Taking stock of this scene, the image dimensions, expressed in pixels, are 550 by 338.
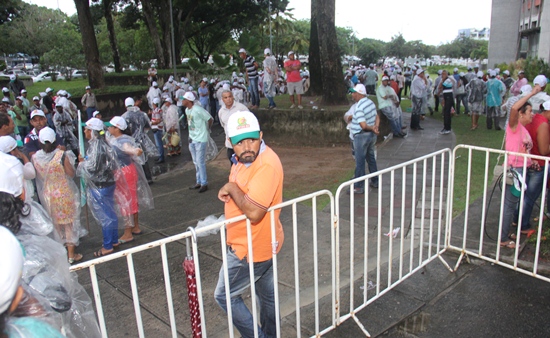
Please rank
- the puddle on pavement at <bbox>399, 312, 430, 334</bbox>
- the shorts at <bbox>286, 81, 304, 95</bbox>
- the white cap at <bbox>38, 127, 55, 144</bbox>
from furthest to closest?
the shorts at <bbox>286, 81, 304, 95</bbox> → the white cap at <bbox>38, 127, 55, 144</bbox> → the puddle on pavement at <bbox>399, 312, 430, 334</bbox>

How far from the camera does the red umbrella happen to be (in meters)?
2.66

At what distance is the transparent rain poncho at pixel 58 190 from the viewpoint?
5223mm

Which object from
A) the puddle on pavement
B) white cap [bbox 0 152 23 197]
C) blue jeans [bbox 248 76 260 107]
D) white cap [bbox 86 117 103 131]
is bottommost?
the puddle on pavement

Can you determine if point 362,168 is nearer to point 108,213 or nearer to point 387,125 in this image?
point 108,213

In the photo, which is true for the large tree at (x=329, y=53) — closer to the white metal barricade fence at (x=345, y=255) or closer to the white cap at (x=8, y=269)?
the white metal barricade fence at (x=345, y=255)

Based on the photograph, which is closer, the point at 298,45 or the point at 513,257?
the point at 513,257

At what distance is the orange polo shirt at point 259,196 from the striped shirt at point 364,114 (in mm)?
4140

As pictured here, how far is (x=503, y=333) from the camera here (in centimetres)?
355

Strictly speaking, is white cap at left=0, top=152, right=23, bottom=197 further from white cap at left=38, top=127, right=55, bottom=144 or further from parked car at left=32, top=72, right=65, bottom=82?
parked car at left=32, top=72, right=65, bottom=82

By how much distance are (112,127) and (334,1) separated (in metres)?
7.93

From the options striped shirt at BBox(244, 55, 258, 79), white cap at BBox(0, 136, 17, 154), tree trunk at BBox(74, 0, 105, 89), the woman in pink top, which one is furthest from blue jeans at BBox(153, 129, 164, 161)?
tree trunk at BBox(74, 0, 105, 89)

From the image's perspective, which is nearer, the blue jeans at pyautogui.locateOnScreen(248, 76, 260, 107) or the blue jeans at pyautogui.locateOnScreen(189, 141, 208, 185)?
the blue jeans at pyautogui.locateOnScreen(189, 141, 208, 185)

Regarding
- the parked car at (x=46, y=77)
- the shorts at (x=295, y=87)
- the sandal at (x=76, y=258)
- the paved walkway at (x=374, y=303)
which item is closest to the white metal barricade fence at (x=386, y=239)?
the paved walkway at (x=374, y=303)

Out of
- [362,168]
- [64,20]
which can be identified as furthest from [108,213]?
[64,20]
